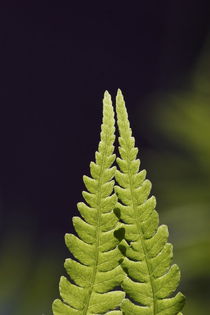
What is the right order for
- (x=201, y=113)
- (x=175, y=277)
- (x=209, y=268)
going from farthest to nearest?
(x=201, y=113) < (x=209, y=268) < (x=175, y=277)

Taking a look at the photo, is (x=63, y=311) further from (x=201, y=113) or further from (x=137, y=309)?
(x=201, y=113)

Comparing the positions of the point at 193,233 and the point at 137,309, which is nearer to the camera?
the point at 137,309

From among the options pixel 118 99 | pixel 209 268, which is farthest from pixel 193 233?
pixel 118 99
